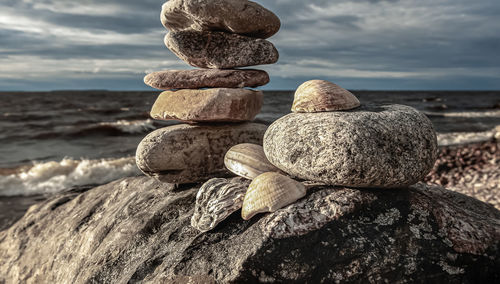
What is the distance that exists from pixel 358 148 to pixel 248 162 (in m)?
1.14

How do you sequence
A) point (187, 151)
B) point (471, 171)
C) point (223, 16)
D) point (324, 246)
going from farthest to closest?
point (471, 171) < point (187, 151) < point (223, 16) < point (324, 246)

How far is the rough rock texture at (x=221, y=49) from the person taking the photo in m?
4.56

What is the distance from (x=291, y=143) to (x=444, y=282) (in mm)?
1517

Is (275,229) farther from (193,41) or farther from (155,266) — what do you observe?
(193,41)

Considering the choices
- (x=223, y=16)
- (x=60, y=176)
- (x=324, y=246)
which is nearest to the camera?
(x=324, y=246)

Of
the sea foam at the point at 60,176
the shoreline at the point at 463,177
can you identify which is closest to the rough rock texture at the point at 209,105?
the shoreline at the point at 463,177

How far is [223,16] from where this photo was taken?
432 cm

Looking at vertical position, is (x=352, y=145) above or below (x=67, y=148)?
above

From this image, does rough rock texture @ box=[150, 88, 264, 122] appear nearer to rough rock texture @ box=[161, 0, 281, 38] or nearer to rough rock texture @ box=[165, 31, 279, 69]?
rough rock texture @ box=[165, 31, 279, 69]

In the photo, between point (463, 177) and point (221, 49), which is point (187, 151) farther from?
point (463, 177)

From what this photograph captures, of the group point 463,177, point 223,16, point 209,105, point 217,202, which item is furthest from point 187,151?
point 463,177

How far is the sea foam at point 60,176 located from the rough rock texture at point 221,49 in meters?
6.90

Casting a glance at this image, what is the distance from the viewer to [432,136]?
10.9 ft

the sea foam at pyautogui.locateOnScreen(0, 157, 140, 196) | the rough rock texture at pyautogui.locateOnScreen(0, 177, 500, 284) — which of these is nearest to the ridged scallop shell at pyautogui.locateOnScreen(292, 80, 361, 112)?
the rough rock texture at pyautogui.locateOnScreen(0, 177, 500, 284)
